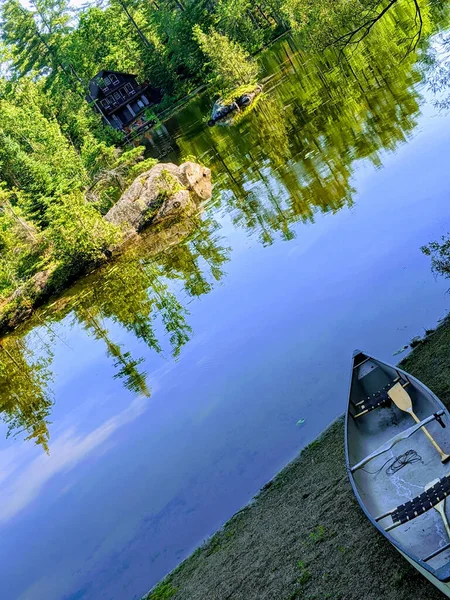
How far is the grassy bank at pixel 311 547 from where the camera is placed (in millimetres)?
7891

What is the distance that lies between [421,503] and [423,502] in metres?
0.03

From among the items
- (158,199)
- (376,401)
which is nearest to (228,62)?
(158,199)

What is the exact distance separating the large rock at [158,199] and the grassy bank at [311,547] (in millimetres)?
25942

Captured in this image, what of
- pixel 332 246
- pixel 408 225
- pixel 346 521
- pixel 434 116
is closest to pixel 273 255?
pixel 332 246

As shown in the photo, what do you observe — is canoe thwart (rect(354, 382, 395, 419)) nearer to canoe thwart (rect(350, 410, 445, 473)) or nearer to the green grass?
canoe thwart (rect(350, 410, 445, 473))

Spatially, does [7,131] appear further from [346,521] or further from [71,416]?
[346,521]

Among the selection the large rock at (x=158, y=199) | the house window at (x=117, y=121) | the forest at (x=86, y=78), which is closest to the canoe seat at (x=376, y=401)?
the forest at (x=86, y=78)

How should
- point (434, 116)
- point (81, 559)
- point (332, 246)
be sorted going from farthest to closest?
point (434, 116), point (332, 246), point (81, 559)

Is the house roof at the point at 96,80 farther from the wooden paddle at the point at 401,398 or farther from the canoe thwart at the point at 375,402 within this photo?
the wooden paddle at the point at 401,398

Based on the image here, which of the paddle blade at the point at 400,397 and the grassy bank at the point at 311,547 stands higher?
the paddle blade at the point at 400,397

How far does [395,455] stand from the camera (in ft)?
29.7

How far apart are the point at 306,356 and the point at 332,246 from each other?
587cm

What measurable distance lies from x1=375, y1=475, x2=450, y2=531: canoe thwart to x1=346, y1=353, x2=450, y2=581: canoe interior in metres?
0.18

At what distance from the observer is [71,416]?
2145cm
